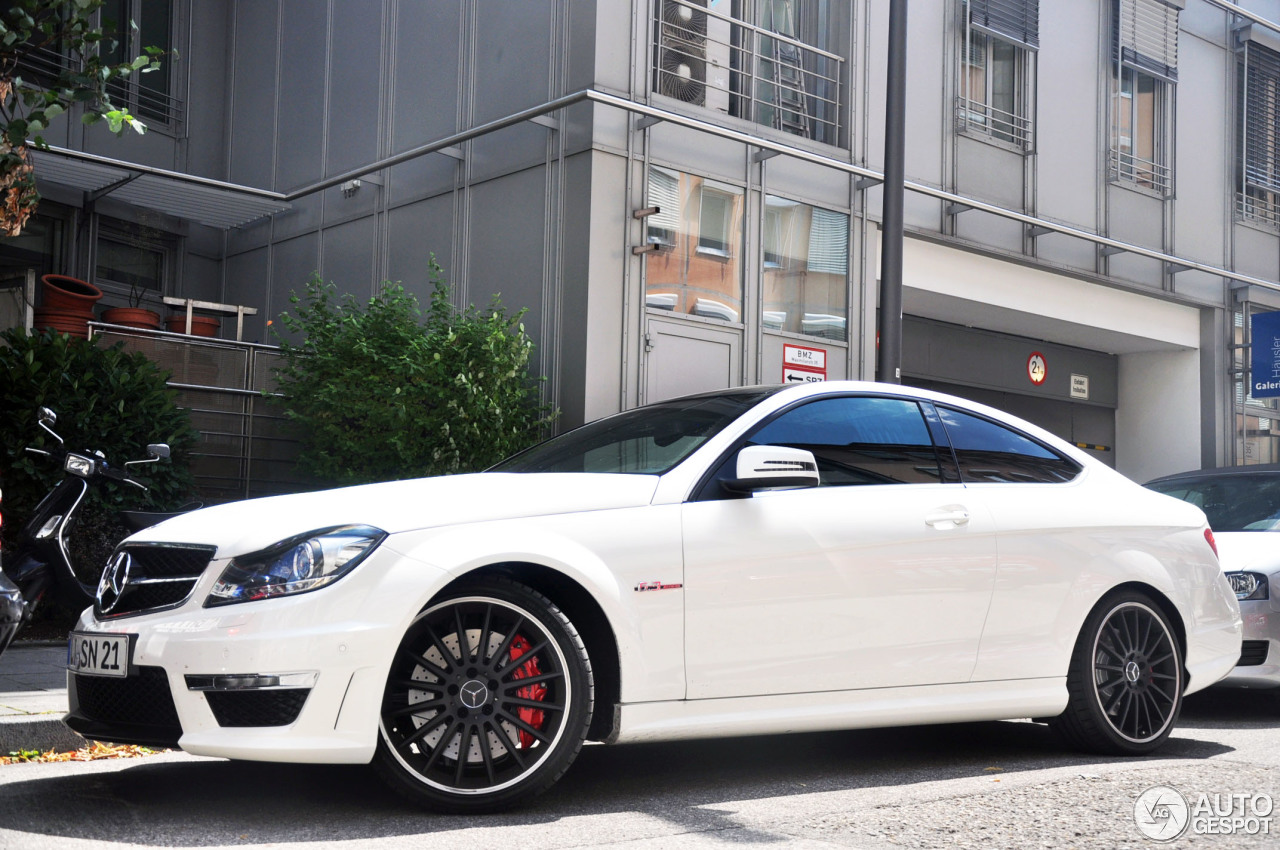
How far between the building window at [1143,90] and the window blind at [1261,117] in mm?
1919

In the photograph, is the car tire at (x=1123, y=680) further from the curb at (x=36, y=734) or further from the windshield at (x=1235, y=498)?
the curb at (x=36, y=734)

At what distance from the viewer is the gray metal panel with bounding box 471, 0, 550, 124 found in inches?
487

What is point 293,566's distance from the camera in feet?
13.8

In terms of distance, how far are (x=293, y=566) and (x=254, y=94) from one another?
1331cm

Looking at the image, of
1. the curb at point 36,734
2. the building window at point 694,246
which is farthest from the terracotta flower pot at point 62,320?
the curb at point 36,734

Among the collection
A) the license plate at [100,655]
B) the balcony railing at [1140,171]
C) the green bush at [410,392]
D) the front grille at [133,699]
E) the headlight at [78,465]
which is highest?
the balcony railing at [1140,171]

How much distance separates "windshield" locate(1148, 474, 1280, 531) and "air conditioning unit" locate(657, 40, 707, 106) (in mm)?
5853

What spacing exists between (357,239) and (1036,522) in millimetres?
10106

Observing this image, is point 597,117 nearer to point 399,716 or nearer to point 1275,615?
point 1275,615

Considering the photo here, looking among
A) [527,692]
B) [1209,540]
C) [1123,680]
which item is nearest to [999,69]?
[1209,540]

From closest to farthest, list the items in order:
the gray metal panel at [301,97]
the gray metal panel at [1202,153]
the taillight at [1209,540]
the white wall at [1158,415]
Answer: the taillight at [1209,540] < the gray metal panel at [301,97] < the gray metal panel at [1202,153] < the white wall at [1158,415]

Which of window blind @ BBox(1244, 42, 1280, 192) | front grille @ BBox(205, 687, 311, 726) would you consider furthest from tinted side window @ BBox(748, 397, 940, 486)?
window blind @ BBox(1244, 42, 1280, 192)

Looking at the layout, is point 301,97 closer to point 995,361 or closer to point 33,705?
point 995,361

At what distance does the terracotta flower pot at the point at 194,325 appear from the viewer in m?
13.8
